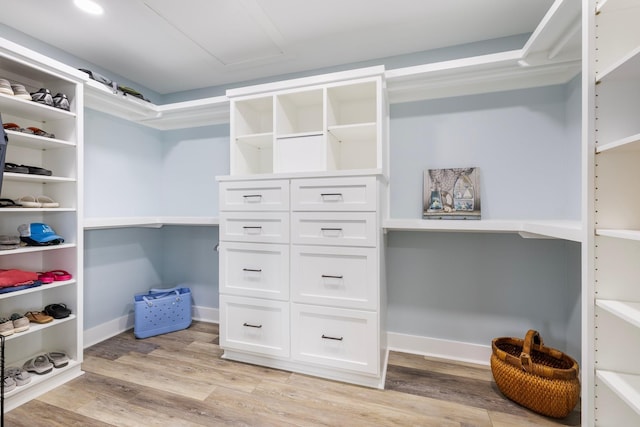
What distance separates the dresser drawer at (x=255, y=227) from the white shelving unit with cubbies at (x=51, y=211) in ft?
3.08

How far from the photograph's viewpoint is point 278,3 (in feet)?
5.64

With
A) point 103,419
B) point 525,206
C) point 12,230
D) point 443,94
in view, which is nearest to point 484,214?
point 525,206

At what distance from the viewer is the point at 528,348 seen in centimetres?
165

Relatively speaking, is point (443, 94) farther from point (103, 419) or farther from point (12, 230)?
point (12, 230)

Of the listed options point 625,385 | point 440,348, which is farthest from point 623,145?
point 440,348

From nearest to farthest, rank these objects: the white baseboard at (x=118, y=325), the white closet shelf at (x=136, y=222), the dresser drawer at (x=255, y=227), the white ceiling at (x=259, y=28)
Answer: the white ceiling at (x=259, y=28), the dresser drawer at (x=255, y=227), the white closet shelf at (x=136, y=222), the white baseboard at (x=118, y=325)

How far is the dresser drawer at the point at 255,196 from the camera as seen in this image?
1.97m

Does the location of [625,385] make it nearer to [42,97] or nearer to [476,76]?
[476,76]

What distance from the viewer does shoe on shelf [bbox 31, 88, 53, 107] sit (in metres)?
1.75

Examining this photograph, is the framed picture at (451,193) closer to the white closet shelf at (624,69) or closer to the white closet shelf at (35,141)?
the white closet shelf at (624,69)

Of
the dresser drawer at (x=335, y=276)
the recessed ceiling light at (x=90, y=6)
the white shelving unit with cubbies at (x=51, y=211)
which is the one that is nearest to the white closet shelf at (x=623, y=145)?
the dresser drawer at (x=335, y=276)

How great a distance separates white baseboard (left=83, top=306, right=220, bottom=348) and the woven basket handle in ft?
8.13

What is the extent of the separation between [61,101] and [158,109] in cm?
81

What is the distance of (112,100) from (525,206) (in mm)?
3185
